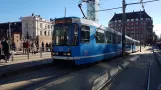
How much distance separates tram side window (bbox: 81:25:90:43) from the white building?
83566 mm

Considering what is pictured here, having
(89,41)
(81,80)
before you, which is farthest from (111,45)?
(81,80)

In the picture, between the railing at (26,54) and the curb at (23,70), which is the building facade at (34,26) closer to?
the railing at (26,54)

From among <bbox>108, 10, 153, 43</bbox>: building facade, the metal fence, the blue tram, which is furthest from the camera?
<bbox>108, 10, 153, 43</bbox>: building facade

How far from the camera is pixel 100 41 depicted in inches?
707

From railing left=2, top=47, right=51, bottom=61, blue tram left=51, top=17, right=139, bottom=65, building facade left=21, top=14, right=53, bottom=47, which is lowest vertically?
railing left=2, top=47, right=51, bottom=61

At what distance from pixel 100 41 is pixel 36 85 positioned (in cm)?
884

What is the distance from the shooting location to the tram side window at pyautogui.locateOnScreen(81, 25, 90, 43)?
1492 cm

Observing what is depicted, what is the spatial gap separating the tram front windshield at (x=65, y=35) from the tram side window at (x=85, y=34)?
554mm

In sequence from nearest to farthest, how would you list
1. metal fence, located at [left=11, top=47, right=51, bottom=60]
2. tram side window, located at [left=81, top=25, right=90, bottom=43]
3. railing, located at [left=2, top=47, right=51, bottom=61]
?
tram side window, located at [left=81, top=25, right=90, bottom=43], railing, located at [left=2, top=47, right=51, bottom=61], metal fence, located at [left=11, top=47, right=51, bottom=60]

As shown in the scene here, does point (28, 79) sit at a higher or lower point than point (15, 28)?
lower

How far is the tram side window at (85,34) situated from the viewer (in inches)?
587

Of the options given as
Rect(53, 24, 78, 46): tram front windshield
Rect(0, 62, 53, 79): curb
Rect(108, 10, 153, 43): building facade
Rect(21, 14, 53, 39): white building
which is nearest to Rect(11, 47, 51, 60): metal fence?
Rect(0, 62, 53, 79): curb

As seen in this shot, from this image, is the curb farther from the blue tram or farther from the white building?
the white building

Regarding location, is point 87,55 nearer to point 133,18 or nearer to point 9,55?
point 9,55
